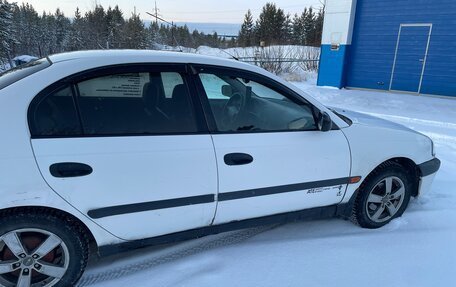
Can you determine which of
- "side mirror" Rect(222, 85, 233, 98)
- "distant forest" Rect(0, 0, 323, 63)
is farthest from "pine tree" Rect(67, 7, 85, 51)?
"side mirror" Rect(222, 85, 233, 98)

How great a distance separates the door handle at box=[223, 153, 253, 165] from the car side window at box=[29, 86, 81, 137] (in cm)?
97

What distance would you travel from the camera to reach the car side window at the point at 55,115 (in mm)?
2018

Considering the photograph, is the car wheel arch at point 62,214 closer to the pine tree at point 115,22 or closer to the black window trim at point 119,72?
the black window trim at point 119,72

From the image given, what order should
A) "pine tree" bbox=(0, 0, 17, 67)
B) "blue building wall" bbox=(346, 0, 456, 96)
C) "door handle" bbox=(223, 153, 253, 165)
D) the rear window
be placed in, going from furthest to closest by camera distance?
"pine tree" bbox=(0, 0, 17, 67) → "blue building wall" bbox=(346, 0, 456, 96) → "door handle" bbox=(223, 153, 253, 165) → the rear window

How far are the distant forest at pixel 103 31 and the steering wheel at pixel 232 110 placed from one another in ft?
26.4

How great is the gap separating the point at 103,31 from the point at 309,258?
36883 mm

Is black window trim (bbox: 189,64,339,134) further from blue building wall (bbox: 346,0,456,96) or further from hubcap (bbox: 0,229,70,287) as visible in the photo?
blue building wall (bbox: 346,0,456,96)

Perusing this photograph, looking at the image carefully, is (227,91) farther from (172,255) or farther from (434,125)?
(434,125)

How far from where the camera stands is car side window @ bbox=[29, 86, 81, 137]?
6.62 ft

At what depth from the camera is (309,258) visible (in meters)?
2.77

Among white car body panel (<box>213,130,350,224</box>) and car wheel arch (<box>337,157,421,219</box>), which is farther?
car wheel arch (<box>337,157,421,219</box>)

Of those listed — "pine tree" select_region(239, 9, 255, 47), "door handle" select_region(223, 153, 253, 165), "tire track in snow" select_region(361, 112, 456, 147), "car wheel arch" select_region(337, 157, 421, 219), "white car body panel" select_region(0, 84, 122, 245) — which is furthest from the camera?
"pine tree" select_region(239, 9, 255, 47)

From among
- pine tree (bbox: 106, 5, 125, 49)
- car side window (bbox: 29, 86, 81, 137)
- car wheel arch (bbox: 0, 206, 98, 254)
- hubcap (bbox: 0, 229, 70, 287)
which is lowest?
hubcap (bbox: 0, 229, 70, 287)

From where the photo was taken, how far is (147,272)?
254 centimetres
